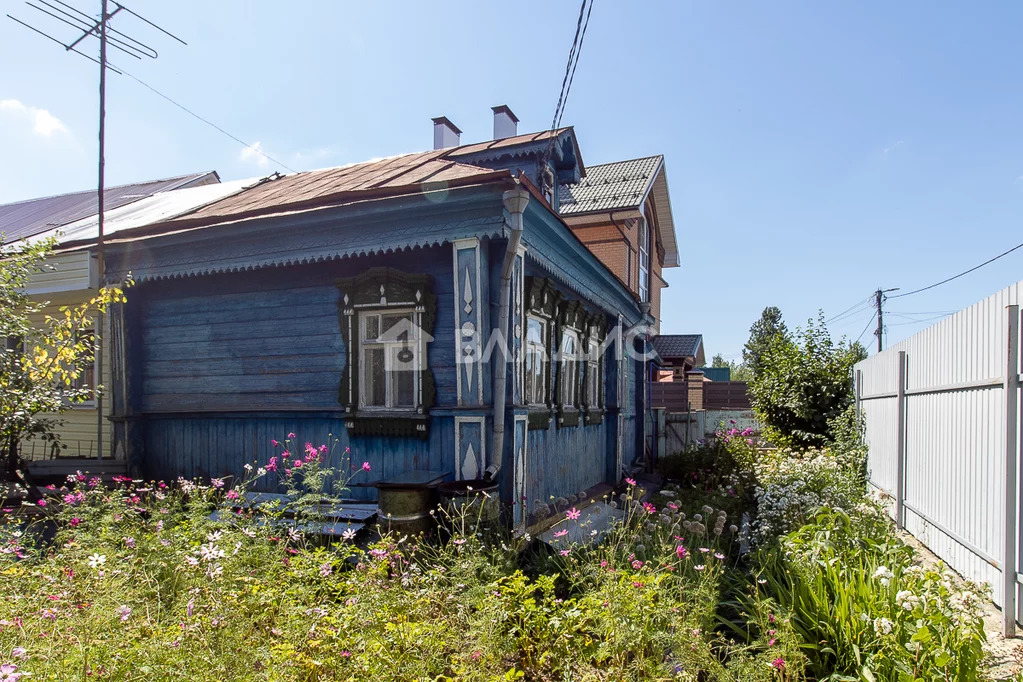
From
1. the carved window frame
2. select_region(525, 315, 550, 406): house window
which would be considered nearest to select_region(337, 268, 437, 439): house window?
the carved window frame

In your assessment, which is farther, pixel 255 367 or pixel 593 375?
pixel 593 375

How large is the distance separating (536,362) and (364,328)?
6.43 ft

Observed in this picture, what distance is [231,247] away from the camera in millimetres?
6719

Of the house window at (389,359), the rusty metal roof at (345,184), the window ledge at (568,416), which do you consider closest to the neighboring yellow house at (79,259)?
the rusty metal roof at (345,184)

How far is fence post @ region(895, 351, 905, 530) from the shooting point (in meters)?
6.72

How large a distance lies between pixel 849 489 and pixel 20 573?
26.1ft

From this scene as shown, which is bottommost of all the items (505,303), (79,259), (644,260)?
(505,303)

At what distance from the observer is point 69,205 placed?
499 inches

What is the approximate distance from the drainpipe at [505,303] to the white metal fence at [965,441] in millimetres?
3271

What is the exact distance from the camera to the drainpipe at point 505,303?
5398mm

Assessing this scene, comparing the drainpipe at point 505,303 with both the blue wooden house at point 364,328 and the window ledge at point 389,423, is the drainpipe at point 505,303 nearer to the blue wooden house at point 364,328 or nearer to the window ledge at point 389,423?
the blue wooden house at point 364,328

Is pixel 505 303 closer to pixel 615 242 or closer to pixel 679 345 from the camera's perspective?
pixel 615 242

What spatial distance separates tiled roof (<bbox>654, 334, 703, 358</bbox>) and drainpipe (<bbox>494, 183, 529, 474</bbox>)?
18.4m

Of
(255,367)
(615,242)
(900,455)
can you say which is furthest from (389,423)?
(615,242)
